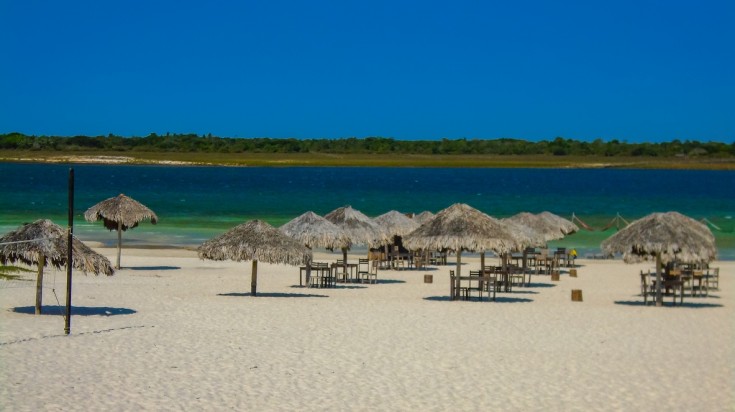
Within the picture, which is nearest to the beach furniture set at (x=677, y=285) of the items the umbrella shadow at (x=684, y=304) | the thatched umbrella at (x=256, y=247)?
the umbrella shadow at (x=684, y=304)

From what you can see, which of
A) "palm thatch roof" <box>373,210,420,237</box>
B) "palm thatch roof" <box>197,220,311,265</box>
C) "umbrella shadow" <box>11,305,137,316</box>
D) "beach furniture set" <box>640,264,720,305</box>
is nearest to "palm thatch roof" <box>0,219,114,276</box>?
"umbrella shadow" <box>11,305,137,316</box>

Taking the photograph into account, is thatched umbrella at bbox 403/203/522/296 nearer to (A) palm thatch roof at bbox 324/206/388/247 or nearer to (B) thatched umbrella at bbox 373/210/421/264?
(A) palm thatch roof at bbox 324/206/388/247

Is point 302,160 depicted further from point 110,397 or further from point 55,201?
point 110,397

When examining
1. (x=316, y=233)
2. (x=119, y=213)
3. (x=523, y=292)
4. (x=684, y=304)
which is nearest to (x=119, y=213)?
(x=119, y=213)

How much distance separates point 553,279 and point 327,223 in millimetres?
6191

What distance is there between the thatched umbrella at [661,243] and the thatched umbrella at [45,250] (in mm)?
9476

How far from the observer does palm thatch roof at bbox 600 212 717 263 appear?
18500 mm

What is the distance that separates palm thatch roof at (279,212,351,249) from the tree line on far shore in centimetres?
15627

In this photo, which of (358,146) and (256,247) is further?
(358,146)

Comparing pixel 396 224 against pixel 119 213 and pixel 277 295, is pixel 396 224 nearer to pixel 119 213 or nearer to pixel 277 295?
pixel 119 213

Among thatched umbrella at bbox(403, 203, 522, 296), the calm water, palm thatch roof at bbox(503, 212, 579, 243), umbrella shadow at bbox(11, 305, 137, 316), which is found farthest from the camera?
the calm water

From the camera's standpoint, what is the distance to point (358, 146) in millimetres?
190250

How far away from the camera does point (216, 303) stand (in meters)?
18.5

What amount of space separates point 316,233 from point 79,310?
6.25 meters
